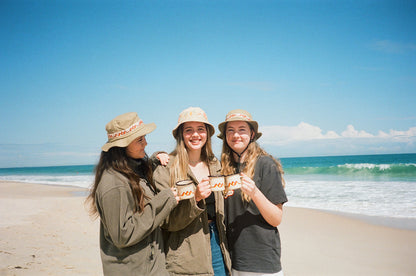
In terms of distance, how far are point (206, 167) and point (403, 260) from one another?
4.89 m

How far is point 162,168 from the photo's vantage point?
2.52 m

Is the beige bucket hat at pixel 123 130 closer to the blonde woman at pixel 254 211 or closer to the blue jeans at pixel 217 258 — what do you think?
the blonde woman at pixel 254 211

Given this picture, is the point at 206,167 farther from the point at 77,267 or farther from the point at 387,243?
the point at 387,243

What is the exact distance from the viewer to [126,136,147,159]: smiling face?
2.27m

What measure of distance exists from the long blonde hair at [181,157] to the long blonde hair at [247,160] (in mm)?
180

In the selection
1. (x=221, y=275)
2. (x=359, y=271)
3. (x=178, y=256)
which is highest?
(x=178, y=256)

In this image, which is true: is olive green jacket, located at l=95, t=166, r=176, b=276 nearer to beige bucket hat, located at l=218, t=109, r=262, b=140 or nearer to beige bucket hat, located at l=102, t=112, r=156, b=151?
beige bucket hat, located at l=102, t=112, r=156, b=151

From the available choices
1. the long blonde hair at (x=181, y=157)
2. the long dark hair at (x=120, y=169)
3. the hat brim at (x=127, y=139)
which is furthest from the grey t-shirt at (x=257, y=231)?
the hat brim at (x=127, y=139)

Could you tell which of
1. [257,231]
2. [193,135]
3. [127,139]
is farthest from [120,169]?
[257,231]

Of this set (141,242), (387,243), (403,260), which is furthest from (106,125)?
(387,243)

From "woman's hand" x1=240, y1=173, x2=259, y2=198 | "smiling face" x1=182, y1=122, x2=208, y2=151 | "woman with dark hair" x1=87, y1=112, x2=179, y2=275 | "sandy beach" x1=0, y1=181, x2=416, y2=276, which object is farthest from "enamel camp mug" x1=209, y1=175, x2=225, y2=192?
"sandy beach" x1=0, y1=181, x2=416, y2=276

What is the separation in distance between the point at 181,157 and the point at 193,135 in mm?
235

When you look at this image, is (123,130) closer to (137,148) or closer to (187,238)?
(137,148)

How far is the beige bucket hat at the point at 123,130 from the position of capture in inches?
85.3
